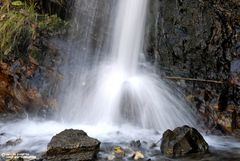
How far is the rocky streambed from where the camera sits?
5.04 m

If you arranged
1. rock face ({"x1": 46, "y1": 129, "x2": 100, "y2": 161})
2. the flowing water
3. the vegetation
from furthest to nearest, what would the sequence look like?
the vegetation, the flowing water, rock face ({"x1": 46, "y1": 129, "x2": 100, "y2": 161})

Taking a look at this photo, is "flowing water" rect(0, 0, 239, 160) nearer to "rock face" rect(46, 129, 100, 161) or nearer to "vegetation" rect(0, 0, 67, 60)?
"vegetation" rect(0, 0, 67, 60)

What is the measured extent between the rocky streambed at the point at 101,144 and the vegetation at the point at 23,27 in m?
1.86

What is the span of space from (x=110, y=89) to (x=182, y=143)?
8.15ft

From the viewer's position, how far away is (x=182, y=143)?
5.26m

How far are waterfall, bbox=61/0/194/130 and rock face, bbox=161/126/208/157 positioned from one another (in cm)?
125

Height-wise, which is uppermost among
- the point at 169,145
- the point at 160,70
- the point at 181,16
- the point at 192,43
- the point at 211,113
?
the point at 181,16

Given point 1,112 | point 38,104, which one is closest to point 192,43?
point 38,104

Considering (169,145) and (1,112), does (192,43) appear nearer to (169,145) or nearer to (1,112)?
(169,145)

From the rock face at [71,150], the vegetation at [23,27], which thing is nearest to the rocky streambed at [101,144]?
the rock face at [71,150]

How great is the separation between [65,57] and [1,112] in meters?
1.91

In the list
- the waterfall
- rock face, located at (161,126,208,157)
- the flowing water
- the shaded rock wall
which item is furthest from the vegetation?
rock face, located at (161,126,208,157)

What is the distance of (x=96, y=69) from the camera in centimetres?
770

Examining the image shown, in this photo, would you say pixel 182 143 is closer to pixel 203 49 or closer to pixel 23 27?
pixel 203 49
